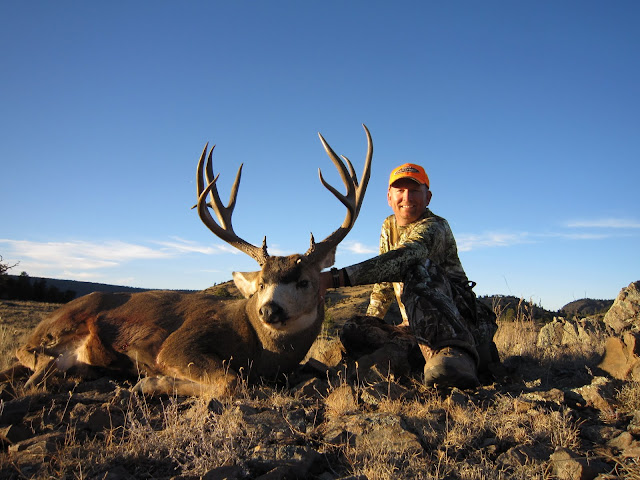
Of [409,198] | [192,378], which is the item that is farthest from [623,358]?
[192,378]

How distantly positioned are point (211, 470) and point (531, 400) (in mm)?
2446

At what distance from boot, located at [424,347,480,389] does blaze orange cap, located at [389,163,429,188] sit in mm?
2397

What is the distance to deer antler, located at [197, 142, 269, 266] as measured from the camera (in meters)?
5.41

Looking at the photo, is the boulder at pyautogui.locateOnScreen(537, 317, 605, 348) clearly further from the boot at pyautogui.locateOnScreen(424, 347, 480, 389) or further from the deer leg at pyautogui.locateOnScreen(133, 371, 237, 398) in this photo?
the deer leg at pyautogui.locateOnScreen(133, 371, 237, 398)

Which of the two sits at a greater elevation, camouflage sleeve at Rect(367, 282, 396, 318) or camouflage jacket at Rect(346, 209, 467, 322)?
camouflage jacket at Rect(346, 209, 467, 322)

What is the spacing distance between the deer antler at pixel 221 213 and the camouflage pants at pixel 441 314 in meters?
1.57

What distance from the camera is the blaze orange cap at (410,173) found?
613 centimetres

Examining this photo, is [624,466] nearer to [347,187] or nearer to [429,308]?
[429,308]

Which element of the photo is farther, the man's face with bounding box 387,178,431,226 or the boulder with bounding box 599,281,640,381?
the man's face with bounding box 387,178,431,226

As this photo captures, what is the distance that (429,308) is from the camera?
492 centimetres

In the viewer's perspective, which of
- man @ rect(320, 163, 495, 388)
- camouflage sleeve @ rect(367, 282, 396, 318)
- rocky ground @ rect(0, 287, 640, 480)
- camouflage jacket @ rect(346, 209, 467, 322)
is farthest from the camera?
camouflage sleeve @ rect(367, 282, 396, 318)

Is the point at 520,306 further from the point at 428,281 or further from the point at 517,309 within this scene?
the point at 428,281

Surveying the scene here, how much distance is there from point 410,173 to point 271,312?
2.55 m

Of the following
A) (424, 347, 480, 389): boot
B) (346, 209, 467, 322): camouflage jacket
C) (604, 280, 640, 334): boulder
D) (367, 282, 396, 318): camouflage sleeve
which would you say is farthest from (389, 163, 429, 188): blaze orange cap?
(604, 280, 640, 334): boulder
